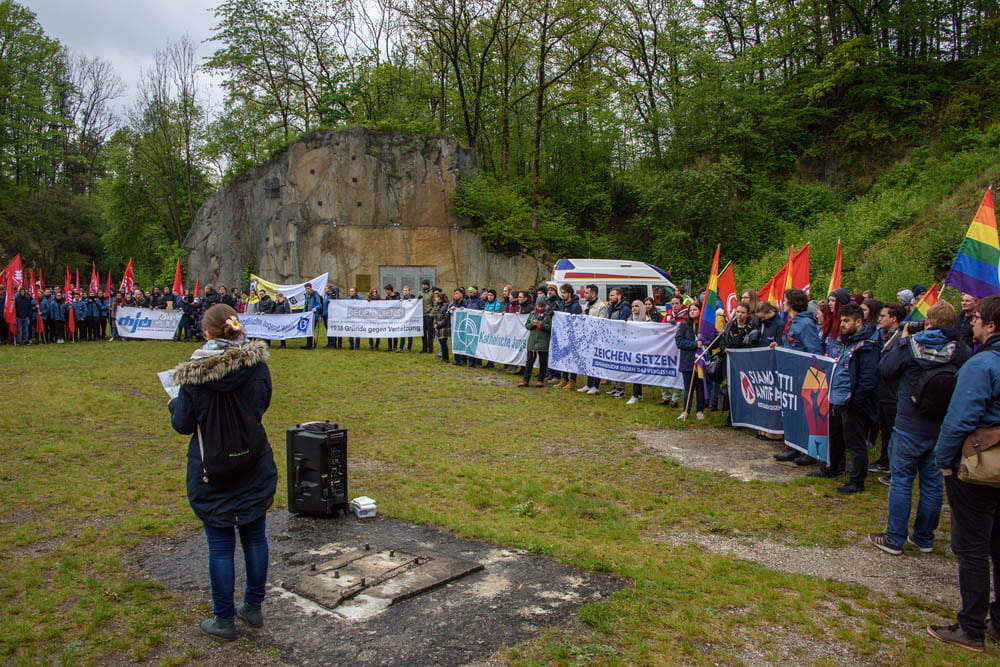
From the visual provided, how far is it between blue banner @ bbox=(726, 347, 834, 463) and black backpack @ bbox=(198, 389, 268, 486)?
6.50 meters

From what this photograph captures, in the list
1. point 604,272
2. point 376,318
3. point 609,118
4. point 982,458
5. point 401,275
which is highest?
point 609,118

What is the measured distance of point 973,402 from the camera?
4.32 meters

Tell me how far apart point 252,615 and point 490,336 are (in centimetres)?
1273

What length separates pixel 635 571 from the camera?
5328 mm

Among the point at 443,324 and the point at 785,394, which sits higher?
the point at 443,324

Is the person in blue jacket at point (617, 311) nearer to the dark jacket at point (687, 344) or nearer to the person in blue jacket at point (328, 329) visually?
the dark jacket at point (687, 344)

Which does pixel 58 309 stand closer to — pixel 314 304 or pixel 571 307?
pixel 314 304

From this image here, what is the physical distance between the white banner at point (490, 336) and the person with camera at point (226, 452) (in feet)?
36.6

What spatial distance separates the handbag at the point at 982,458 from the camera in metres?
4.20

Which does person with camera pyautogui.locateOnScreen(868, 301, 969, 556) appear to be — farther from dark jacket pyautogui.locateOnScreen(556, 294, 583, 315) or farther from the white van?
the white van

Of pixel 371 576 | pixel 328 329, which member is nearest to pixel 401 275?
pixel 328 329

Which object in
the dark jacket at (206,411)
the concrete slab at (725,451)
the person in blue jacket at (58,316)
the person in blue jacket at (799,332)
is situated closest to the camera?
the dark jacket at (206,411)

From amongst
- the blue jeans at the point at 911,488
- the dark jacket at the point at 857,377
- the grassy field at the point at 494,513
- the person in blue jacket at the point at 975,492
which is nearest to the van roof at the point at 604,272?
the grassy field at the point at 494,513

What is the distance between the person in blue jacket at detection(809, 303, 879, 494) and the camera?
7.25m
